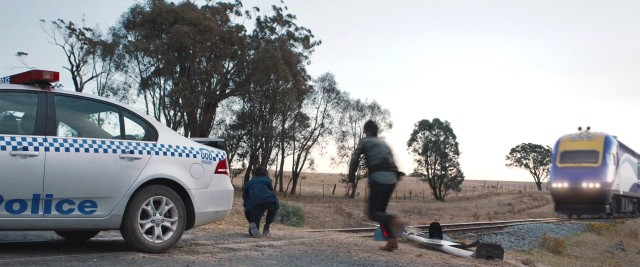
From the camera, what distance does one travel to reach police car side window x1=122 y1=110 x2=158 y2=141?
648 cm

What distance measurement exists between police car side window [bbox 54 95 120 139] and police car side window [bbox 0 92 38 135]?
0.23m

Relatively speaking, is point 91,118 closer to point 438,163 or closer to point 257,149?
point 257,149

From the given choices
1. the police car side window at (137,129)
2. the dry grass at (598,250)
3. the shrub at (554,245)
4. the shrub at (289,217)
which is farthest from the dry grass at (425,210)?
the police car side window at (137,129)

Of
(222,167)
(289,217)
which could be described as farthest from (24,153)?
(289,217)

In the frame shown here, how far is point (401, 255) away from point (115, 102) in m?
3.93

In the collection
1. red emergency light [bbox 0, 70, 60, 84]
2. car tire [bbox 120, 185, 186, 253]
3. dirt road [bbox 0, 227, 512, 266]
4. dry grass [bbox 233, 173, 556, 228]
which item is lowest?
dry grass [bbox 233, 173, 556, 228]

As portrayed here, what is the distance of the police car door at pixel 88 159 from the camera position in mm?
5871

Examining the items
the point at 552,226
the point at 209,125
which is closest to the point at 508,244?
the point at 552,226

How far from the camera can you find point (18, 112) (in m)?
5.91

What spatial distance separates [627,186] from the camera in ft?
85.4

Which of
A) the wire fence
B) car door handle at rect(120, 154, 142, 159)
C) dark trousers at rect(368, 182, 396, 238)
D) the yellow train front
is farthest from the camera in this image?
the wire fence

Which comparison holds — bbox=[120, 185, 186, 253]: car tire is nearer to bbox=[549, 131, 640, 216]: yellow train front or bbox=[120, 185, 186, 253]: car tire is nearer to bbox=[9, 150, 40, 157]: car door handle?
bbox=[9, 150, 40, 157]: car door handle

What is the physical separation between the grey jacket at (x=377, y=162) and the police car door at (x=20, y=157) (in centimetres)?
344

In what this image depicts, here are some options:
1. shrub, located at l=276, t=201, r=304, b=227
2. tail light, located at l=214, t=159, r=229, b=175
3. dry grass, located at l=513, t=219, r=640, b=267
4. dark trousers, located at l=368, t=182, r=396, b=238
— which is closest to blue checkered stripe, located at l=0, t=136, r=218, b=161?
tail light, located at l=214, t=159, r=229, b=175
